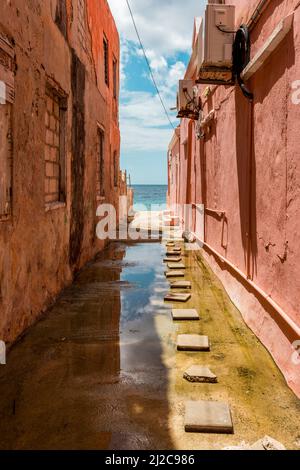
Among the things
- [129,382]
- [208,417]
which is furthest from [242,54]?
[208,417]

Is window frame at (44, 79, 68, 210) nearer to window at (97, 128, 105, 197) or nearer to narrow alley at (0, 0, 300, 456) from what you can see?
narrow alley at (0, 0, 300, 456)

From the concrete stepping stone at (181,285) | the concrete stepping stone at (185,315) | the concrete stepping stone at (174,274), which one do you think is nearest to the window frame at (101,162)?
the concrete stepping stone at (174,274)

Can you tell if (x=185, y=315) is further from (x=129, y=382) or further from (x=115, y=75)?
(x=115, y=75)

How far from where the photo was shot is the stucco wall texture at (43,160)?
434 cm

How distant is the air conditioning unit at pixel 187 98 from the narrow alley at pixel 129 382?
5.97m

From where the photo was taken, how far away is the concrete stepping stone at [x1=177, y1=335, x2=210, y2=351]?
4.30m

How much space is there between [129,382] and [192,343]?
3.50 ft

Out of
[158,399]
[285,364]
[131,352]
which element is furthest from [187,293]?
[158,399]

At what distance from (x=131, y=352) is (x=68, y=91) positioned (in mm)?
4696

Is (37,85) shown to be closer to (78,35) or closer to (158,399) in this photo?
(78,35)

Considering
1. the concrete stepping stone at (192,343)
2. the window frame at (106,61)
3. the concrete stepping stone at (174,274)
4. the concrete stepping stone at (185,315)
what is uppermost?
the window frame at (106,61)

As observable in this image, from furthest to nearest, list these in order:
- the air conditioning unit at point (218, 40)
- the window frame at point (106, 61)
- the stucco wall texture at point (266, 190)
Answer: the window frame at point (106, 61) → the air conditioning unit at point (218, 40) → the stucco wall texture at point (266, 190)

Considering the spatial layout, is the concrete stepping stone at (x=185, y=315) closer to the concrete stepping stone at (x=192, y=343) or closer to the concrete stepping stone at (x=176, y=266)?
the concrete stepping stone at (x=192, y=343)

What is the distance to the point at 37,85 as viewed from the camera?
16.7 ft
